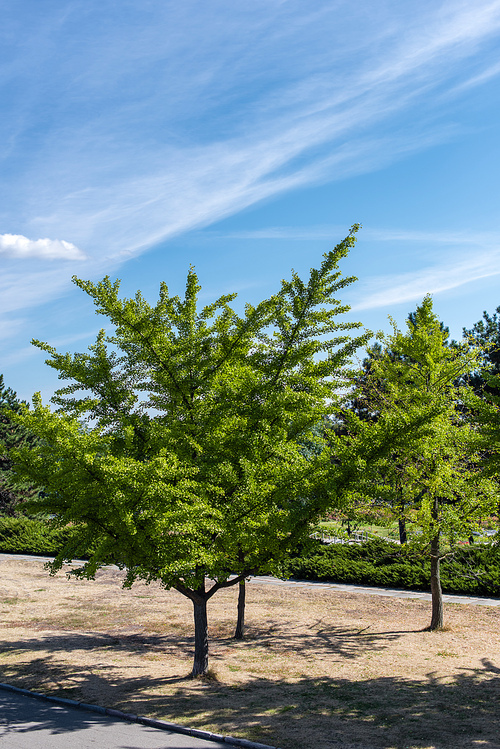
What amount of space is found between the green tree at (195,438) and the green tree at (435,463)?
4.22 meters

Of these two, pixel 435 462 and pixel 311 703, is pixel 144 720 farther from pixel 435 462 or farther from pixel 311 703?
pixel 435 462

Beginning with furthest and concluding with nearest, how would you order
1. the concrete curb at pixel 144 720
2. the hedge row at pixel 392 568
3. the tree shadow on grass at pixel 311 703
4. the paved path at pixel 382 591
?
the hedge row at pixel 392 568 → the paved path at pixel 382 591 → the tree shadow on grass at pixel 311 703 → the concrete curb at pixel 144 720

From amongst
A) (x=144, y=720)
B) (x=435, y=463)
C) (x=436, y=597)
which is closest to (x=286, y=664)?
(x=144, y=720)

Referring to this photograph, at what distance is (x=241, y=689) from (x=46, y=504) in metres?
4.97

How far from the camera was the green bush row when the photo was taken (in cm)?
1933

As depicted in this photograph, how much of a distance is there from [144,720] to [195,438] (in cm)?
464

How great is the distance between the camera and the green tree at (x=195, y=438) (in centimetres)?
955

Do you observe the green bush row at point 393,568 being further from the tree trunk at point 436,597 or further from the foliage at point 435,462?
the foliage at point 435,462

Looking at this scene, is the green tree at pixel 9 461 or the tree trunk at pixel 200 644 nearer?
the tree trunk at pixel 200 644

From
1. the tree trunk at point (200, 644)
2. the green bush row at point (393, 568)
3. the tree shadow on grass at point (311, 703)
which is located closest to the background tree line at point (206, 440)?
the tree trunk at point (200, 644)

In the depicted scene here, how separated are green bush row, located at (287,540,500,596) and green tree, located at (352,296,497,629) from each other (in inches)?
121

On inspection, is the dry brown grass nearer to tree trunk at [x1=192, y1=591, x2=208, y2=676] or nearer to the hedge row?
tree trunk at [x1=192, y1=591, x2=208, y2=676]

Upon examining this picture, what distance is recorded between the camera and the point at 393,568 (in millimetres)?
21344

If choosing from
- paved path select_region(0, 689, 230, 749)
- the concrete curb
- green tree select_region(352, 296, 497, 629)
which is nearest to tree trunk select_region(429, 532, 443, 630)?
green tree select_region(352, 296, 497, 629)
